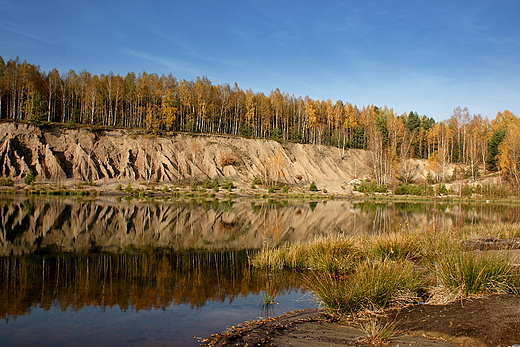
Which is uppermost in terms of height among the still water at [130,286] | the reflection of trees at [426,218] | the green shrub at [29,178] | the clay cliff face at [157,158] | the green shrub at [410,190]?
the clay cliff face at [157,158]

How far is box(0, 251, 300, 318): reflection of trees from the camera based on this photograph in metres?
9.37

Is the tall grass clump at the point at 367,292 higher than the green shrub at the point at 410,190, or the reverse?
the green shrub at the point at 410,190

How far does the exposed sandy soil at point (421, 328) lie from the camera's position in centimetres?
601

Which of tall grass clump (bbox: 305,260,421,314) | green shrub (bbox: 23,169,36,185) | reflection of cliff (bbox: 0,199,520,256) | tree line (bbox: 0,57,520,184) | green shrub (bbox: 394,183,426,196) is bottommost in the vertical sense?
reflection of cliff (bbox: 0,199,520,256)

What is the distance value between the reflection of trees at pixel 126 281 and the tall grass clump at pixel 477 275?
14.5ft

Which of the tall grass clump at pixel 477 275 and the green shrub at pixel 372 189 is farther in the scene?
the green shrub at pixel 372 189

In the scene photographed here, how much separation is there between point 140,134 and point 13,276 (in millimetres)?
61734

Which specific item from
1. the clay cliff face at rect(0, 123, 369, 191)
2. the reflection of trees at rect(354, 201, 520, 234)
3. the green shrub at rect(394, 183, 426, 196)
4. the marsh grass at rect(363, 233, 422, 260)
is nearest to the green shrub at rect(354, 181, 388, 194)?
the green shrub at rect(394, 183, 426, 196)

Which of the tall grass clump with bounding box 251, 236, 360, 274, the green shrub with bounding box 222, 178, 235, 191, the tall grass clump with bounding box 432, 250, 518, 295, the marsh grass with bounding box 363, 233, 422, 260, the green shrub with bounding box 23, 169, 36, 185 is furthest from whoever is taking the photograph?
the green shrub with bounding box 222, 178, 235, 191

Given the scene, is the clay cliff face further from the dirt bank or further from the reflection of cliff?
the reflection of cliff

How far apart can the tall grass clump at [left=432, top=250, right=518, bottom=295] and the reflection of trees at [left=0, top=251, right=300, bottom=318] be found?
14.5 ft

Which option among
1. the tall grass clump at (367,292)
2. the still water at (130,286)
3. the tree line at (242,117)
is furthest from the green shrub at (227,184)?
the tall grass clump at (367,292)

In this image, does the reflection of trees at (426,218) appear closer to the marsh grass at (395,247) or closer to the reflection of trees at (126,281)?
the marsh grass at (395,247)

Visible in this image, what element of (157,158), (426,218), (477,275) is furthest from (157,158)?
(477,275)
